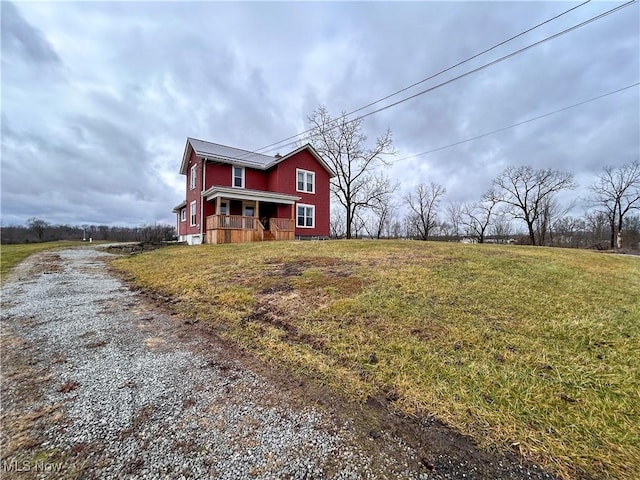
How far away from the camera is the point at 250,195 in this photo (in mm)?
16234

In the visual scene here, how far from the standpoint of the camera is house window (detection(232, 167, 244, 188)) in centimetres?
1841

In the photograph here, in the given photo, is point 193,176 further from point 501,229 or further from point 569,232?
point 569,232

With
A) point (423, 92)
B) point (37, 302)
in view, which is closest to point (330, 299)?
point (37, 302)

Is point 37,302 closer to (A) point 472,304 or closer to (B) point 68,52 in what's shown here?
(A) point 472,304

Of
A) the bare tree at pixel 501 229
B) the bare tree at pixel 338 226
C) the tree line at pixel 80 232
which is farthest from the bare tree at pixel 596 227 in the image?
the tree line at pixel 80 232

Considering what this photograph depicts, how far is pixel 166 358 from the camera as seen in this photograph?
282 cm

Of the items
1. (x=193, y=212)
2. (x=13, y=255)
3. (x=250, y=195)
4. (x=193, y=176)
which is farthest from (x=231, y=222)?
(x=13, y=255)

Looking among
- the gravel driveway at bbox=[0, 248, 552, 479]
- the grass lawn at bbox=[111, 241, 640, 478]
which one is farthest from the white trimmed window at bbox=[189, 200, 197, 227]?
the gravel driveway at bbox=[0, 248, 552, 479]

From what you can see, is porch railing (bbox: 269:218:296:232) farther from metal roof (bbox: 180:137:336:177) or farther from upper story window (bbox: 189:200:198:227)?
upper story window (bbox: 189:200:198:227)

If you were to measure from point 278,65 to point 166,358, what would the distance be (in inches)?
601

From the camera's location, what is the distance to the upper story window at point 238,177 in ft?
60.4

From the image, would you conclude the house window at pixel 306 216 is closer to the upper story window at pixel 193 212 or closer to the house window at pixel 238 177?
the house window at pixel 238 177

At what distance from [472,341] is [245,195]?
15.1m

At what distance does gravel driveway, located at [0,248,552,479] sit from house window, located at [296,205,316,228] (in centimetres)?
1691
